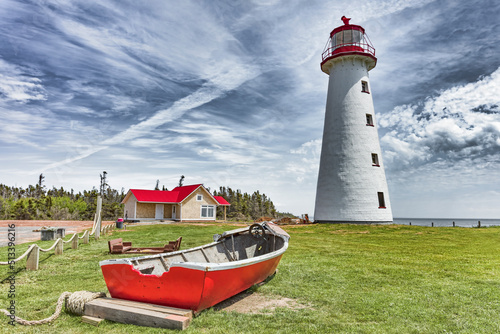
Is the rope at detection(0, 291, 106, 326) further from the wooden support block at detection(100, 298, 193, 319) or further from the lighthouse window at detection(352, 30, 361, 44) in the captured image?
the lighthouse window at detection(352, 30, 361, 44)

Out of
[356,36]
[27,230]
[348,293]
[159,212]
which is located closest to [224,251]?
[348,293]

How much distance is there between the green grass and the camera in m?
4.92

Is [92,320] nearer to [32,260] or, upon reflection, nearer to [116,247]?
[32,260]

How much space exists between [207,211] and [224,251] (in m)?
32.5

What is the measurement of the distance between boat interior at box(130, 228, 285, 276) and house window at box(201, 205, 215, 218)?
31320 millimetres

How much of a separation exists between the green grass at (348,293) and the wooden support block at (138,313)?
0.12 metres

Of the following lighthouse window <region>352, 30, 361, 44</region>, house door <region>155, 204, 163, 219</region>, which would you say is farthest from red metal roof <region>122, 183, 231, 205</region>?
lighthouse window <region>352, 30, 361, 44</region>

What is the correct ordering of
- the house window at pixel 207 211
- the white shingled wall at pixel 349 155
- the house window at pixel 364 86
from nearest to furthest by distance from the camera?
the white shingled wall at pixel 349 155 < the house window at pixel 364 86 < the house window at pixel 207 211

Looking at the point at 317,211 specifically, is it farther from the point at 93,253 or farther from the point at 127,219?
the point at 127,219

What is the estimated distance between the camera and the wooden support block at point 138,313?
470 cm

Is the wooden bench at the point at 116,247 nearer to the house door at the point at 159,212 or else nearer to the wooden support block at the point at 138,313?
the wooden support block at the point at 138,313

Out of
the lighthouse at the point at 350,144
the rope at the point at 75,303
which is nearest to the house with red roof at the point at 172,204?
the lighthouse at the point at 350,144

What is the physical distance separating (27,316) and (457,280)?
9.66 meters

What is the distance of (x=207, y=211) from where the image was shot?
40375 millimetres
